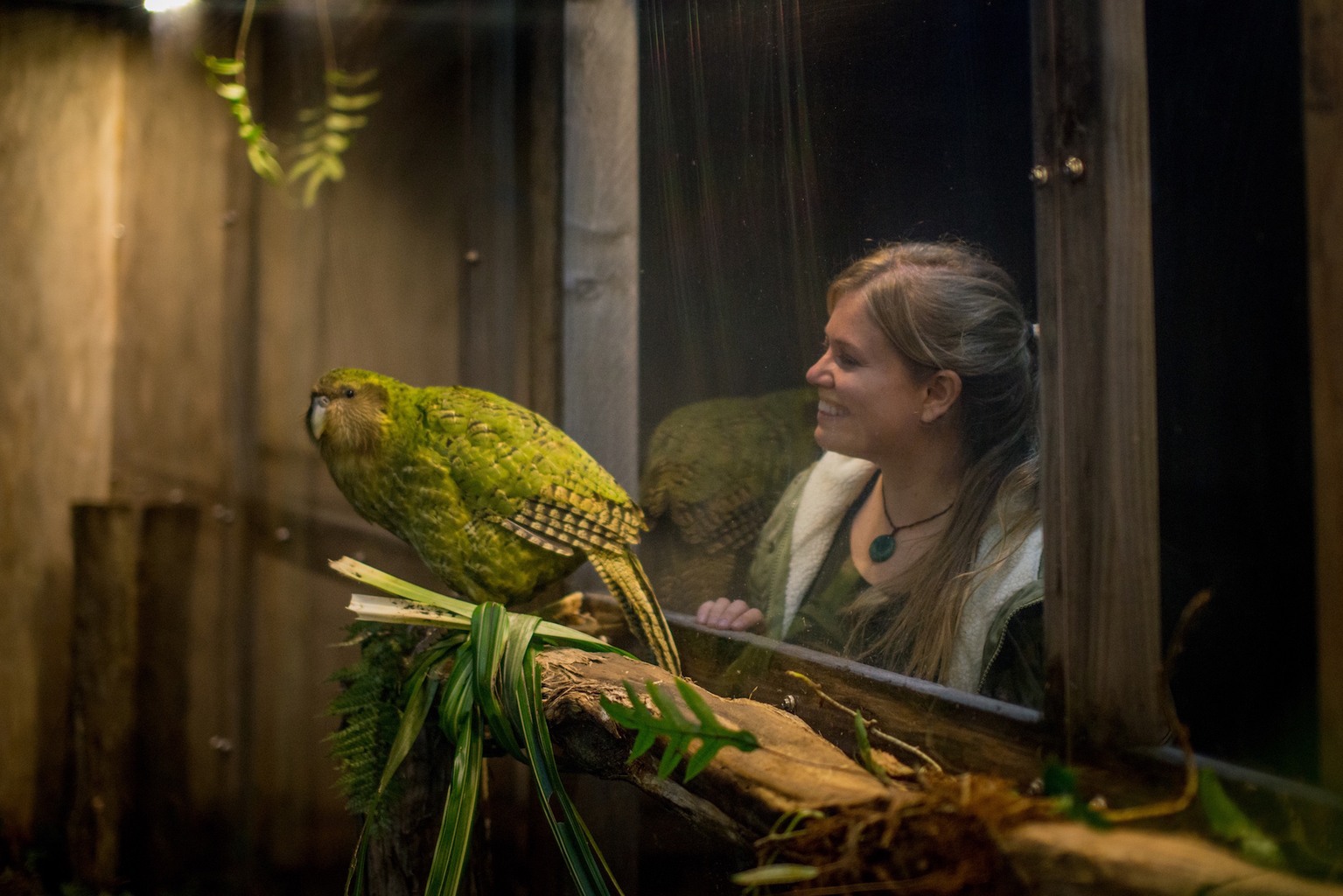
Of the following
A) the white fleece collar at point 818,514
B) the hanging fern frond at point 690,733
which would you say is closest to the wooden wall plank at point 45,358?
the white fleece collar at point 818,514

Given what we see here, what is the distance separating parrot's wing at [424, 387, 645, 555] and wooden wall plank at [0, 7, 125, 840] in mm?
1552

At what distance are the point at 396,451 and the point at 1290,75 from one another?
1.38 m

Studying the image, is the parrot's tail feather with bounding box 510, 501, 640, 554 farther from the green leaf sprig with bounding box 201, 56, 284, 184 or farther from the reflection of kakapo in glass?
the green leaf sprig with bounding box 201, 56, 284, 184

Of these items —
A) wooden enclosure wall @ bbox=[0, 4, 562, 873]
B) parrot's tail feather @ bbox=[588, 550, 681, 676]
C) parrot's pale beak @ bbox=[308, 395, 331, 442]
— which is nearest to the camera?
parrot's tail feather @ bbox=[588, 550, 681, 676]

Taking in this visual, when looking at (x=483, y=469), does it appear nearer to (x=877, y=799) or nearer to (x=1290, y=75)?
(x=877, y=799)

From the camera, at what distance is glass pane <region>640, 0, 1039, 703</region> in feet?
3.46

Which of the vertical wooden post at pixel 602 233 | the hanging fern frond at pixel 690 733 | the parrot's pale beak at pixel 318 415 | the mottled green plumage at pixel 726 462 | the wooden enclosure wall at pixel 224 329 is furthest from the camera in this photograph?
the wooden enclosure wall at pixel 224 329

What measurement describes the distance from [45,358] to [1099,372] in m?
2.72

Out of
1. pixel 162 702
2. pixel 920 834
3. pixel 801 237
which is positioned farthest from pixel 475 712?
pixel 162 702

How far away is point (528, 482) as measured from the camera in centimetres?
156

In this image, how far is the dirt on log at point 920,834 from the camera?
65cm

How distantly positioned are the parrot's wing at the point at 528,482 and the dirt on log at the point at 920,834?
20.6 inches

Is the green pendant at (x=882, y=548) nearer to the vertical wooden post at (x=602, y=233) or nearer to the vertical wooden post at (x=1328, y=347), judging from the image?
the vertical wooden post at (x=1328, y=347)

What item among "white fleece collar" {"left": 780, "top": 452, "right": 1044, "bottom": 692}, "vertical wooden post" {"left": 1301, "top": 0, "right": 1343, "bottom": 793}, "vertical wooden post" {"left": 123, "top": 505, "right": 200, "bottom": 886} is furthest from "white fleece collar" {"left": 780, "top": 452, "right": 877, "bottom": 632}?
"vertical wooden post" {"left": 123, "top": 505, "right": 200, "bottom": 886}
